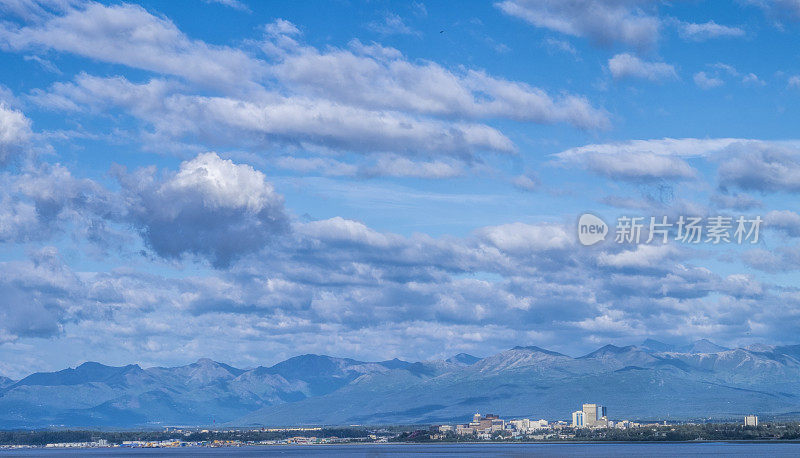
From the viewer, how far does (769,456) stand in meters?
188

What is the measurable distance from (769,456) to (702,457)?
1434 cm

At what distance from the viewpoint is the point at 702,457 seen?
198500 millimetres
